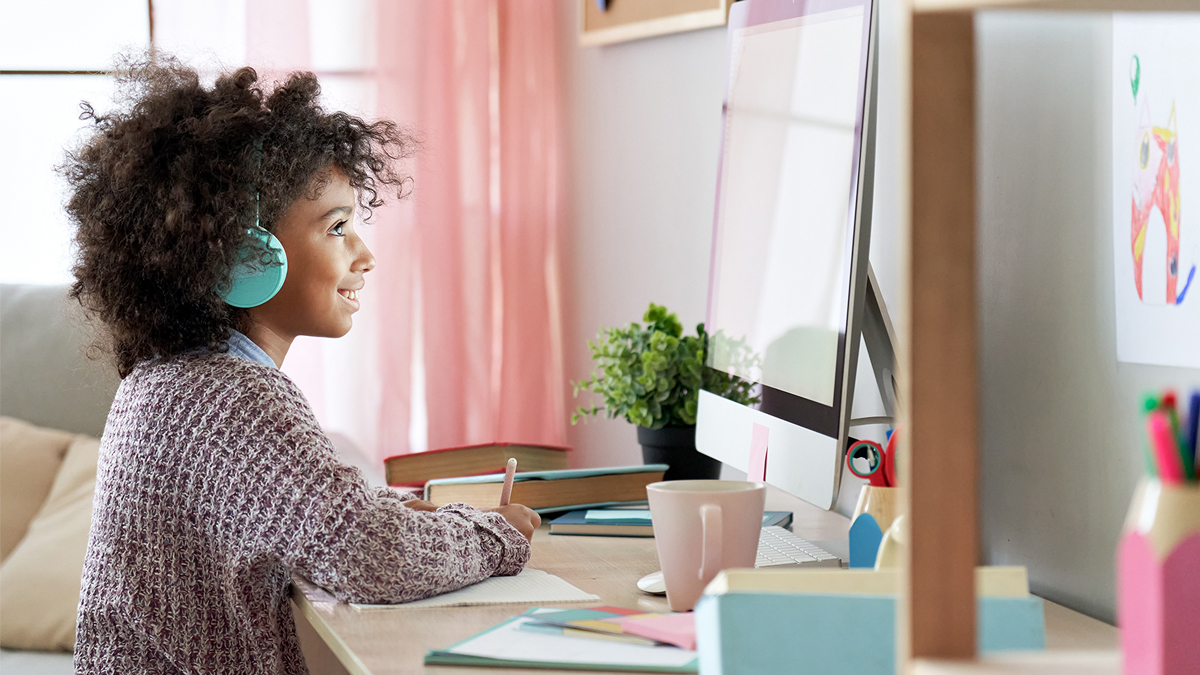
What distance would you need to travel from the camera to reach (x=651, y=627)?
71 centimetres

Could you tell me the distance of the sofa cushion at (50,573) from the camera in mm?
1692

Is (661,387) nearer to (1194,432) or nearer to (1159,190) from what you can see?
(1159,190)

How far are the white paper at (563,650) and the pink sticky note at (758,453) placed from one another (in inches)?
14.7

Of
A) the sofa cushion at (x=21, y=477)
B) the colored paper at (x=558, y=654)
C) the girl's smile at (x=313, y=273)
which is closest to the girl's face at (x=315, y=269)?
the girl's smile at (x=313, y=273)

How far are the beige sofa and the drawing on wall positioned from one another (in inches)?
56.4

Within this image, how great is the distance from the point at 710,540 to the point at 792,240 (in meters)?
0.36

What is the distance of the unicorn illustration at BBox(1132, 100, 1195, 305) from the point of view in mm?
741

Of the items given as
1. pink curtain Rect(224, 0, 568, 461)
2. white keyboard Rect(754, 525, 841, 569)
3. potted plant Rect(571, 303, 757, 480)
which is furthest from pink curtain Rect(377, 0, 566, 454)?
white keyboard Rect(754, 525, 841, 569)

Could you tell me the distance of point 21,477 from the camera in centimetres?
187

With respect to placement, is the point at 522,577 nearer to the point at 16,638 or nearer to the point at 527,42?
the point at 16,638

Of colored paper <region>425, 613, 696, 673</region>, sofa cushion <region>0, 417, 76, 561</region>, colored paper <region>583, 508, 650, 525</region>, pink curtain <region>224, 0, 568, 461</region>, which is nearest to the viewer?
colored paper <region>425, 613, 696, 673</region>

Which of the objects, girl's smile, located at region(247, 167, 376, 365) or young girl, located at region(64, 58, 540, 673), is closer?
Answer: young girl, located at region(64, 58, 540, 673)

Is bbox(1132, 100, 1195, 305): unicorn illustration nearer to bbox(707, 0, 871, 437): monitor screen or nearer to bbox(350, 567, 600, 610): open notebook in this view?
bbox(707, 0, 871, 437): monitor screen

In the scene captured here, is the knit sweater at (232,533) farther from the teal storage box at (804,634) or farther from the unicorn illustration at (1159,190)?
the unicorn illustration at (1159,190)
